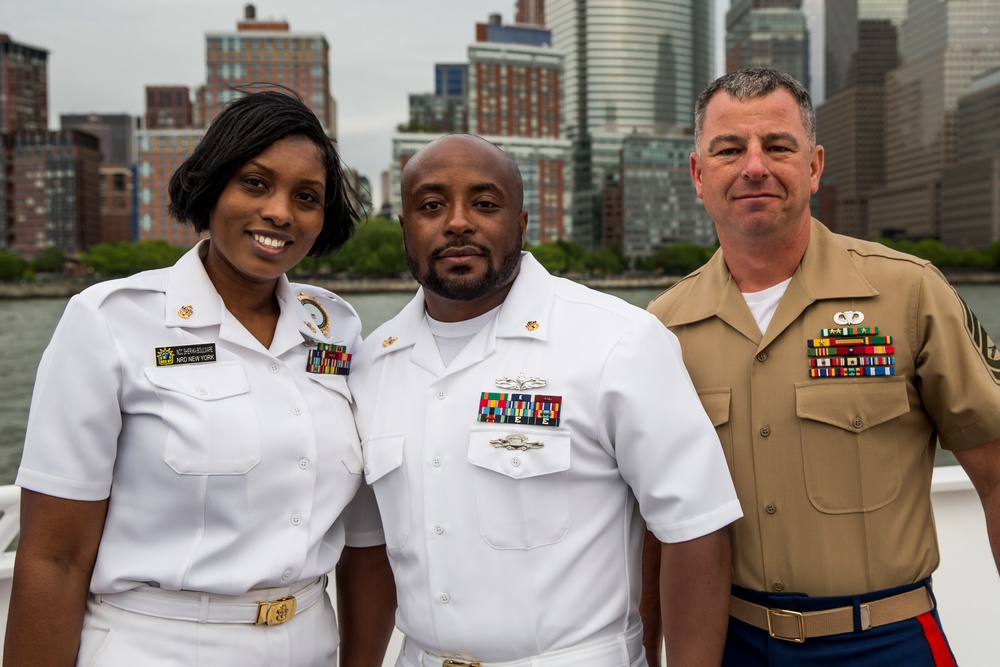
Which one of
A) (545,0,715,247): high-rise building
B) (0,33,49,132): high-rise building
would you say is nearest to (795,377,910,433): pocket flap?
Result: (545,0,715,247): high-rise building

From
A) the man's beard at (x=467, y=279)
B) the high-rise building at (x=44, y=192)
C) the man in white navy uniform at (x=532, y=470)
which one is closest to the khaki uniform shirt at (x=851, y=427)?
the man in white navy uniform at (x=532, y=470)

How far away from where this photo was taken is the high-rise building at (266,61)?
85.8 metres

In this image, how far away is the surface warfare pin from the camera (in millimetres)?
1625

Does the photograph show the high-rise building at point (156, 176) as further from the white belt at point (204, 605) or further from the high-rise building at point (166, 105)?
the white belt at point (204, 605)

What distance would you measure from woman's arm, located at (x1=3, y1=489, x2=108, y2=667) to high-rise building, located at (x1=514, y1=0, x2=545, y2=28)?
145489 millimetres

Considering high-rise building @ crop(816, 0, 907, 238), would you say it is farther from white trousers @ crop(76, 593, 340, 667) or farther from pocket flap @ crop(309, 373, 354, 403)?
white trousers @ crop(76, 593, 340, 667)

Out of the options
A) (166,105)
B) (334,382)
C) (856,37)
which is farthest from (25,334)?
(856,37)

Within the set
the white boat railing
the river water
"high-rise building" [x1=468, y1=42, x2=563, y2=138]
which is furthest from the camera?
"high-rise building" [x1=468, y1=42, x2=563, y2=138]

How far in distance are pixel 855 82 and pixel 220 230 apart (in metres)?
126

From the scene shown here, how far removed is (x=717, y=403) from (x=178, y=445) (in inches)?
45.7

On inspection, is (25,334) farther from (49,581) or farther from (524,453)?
(524,453)

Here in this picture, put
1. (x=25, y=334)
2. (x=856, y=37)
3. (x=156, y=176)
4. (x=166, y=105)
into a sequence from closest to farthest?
(x=25, y=334) < (x=156, y=176) < (x=166, y=105) < (x=856, y=37)

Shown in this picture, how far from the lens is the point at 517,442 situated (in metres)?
1.60

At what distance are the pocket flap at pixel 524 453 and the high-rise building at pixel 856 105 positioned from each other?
107713 mm
